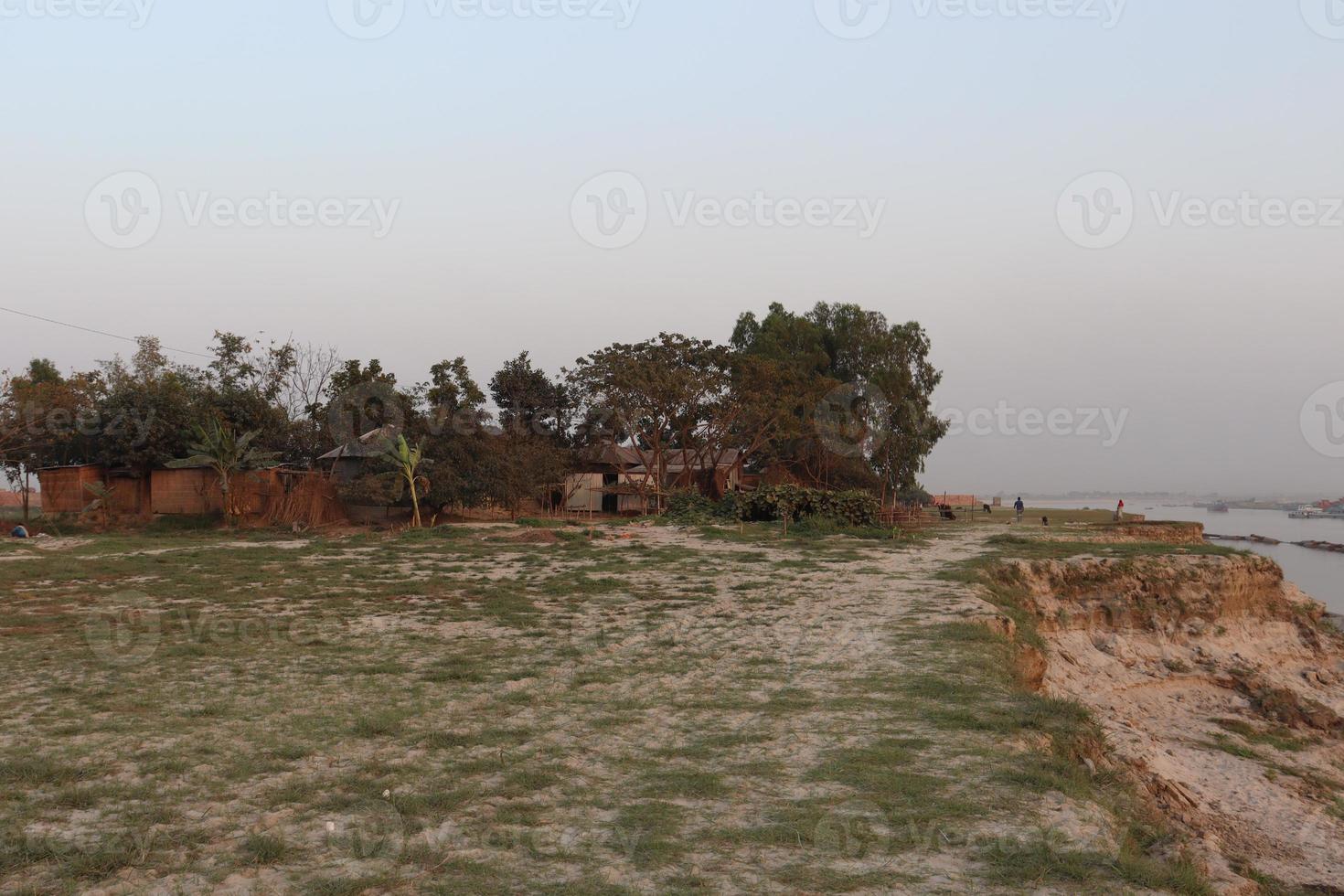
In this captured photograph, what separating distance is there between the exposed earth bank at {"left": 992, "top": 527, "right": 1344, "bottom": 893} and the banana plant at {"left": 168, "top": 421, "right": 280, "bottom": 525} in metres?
21.9

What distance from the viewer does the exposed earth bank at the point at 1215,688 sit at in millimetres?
7156

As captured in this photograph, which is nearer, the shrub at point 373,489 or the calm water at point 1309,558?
the shrub at point 373,489

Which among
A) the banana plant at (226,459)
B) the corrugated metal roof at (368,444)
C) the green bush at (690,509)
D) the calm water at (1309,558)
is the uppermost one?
the corrugated metal roof at (368,444)

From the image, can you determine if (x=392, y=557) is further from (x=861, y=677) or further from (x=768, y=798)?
(x=768, y=798)

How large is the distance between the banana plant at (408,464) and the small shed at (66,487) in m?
8.94

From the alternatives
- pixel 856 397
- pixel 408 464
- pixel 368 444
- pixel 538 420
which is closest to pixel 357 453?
pixel 368 444

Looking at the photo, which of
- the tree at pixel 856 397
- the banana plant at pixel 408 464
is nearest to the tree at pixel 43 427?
A: the banana plant at pixel 408 464

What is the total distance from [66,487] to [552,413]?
20.3 metres

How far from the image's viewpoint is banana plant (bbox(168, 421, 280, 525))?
84.7 ft

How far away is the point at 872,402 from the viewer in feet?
147

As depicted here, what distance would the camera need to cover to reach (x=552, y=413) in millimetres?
42062

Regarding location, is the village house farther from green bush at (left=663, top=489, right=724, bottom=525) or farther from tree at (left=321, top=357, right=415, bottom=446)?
tree at (left=321, top=357, right=415, bottom=446)

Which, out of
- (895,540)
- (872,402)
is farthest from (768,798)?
(872,402)

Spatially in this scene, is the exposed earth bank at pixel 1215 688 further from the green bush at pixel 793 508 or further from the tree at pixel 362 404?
the tree at pixel 362 404
